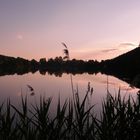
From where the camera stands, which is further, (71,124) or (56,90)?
(56,90)

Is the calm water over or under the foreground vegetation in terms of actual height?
under

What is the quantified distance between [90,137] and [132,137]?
1240 mm

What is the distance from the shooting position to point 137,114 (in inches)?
392

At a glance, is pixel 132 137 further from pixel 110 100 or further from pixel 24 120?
pixel 24 120

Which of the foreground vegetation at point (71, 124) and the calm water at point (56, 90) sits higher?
the foreground vegetation at point (71, 124)

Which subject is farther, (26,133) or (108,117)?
(108,117)

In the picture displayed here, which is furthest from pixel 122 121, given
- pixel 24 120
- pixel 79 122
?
pixel 24 120

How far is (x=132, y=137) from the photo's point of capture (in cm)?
985

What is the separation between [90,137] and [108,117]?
31.4 inches

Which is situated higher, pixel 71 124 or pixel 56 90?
pixel 71 124

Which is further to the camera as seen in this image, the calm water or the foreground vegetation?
the calm water

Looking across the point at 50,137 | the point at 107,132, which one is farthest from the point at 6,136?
the point at 107,132

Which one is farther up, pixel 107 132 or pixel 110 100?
pixel 110 100

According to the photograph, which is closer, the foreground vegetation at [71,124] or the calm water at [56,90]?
the foreground vegetation at [71,124]
